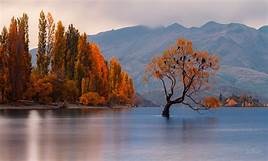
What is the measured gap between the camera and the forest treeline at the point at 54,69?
378ft

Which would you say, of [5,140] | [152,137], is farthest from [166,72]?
[5,140]

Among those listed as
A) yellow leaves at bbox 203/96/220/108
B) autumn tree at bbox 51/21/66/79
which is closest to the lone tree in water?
yellow leaves at bbox 203/96/220/108

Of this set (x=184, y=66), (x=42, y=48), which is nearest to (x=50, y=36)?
(x=42, y=48)

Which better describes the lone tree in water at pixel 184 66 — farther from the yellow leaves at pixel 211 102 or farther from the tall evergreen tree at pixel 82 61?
the tall evergreen tree at pixel 82 61

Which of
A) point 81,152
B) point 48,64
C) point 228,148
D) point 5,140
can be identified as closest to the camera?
point 81,152

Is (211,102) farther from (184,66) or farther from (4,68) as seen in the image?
(4,68)

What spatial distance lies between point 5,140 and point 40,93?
79.0m

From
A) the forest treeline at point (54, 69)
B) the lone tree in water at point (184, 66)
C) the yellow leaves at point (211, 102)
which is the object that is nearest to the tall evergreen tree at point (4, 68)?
the forest treeline at point (54, 69)

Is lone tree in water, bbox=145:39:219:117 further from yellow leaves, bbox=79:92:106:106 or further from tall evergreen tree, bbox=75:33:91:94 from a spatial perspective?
yellow leaves, bbox=79:92:106:106

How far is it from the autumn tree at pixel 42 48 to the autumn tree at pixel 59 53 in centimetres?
256

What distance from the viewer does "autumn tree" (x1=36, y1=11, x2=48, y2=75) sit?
12756cm

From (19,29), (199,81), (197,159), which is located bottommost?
(197,159)

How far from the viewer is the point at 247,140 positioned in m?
47.5

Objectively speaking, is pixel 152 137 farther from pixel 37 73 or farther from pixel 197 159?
pixel 37 73
